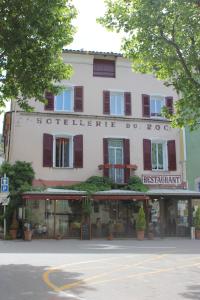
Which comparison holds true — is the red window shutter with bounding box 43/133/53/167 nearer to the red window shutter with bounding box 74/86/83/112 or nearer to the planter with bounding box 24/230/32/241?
the red window shutter with bounding box 74/86/83/112

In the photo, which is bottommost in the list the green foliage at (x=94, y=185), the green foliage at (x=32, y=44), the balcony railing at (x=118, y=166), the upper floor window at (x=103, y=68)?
the green foliage at (x=94, y=185)

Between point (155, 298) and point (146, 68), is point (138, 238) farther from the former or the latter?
point (155, 298)

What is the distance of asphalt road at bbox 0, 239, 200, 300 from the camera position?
10617 millimetres

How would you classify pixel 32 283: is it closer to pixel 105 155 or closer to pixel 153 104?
pixel 105 155

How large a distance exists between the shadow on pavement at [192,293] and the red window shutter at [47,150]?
20456mm

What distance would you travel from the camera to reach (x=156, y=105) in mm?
34625

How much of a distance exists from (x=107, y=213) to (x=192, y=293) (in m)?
20.8

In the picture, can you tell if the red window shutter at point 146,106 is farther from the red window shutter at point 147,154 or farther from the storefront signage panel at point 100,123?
the red window shutter at point 147,154

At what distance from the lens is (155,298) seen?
10.0 metres

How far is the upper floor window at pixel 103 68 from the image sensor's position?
33875 millimetres

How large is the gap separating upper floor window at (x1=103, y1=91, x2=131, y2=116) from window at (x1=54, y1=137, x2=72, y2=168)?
10.8ft

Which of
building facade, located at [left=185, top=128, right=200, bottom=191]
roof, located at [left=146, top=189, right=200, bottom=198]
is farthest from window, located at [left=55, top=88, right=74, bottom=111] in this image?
building facade, located at [left=185, top=128, right=200, bottom=191]

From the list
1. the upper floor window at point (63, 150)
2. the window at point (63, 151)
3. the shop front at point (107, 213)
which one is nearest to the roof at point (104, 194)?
the shop front at point (107, 213)

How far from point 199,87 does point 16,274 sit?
25.1ft
